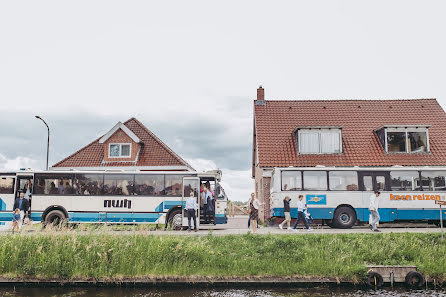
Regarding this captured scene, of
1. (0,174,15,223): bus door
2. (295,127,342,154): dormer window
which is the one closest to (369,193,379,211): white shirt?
(295,127,342,154): dormer window

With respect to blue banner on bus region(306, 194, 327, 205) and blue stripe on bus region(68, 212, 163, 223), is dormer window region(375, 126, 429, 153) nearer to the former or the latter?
blue banner on bus region(306, 194, 327, 205)

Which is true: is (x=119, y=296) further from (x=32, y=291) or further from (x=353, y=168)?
(x=353, y=168)

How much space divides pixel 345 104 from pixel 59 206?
824 inches

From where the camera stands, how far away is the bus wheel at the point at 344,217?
2023cm

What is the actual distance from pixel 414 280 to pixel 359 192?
31.6 ft

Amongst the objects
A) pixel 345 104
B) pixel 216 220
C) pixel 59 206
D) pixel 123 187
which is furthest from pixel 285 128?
pixel 59 206

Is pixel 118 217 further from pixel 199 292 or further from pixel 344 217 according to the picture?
pixel 344 217

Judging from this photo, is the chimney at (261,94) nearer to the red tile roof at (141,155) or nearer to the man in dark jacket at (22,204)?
the red tile roof at (141,155)

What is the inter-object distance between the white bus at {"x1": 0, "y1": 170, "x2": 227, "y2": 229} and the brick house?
5.89 m

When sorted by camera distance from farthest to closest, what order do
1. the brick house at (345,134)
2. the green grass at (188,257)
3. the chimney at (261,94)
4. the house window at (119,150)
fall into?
Result: the house window at (119,150), the chimney at (261,94), the brick house at (345,134), the green grass at (188,257)

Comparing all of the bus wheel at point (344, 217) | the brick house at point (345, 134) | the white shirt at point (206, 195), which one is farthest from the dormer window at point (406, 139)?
the white shirt at point (206, 195)

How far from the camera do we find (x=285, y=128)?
27.6 m

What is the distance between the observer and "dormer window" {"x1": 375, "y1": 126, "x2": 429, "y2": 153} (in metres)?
25.4

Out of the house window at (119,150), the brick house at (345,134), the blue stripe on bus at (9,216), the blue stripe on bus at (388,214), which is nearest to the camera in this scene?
the blue stripe on bus at (9,216)
